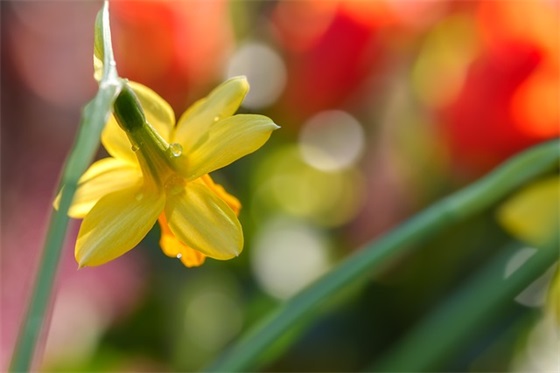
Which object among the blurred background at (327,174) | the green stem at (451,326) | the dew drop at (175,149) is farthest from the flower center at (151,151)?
the blurred background at (327,174)

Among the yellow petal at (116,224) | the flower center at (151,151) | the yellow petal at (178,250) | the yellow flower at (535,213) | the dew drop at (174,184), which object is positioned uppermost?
the flower center at (151,151)

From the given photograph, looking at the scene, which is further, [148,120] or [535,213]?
[535,213]

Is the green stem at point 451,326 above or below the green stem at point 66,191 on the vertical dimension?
below

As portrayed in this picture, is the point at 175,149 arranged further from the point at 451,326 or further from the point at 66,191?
the point at 451,326

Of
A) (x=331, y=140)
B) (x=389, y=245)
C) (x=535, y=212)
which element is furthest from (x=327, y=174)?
(x=389, y=245)

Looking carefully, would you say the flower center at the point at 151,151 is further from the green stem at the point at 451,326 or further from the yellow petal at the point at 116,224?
the green stem at the point at 451,326

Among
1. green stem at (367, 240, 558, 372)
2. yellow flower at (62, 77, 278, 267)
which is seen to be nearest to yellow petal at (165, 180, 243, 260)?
yellow flower at (62, 77, 278, 267)

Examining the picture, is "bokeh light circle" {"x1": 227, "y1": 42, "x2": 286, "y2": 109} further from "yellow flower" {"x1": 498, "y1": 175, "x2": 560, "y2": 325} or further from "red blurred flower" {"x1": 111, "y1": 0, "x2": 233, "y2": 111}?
"yellow flower" {"x1": 498, "y1": 175, "x2": 560, "y2": 325}
